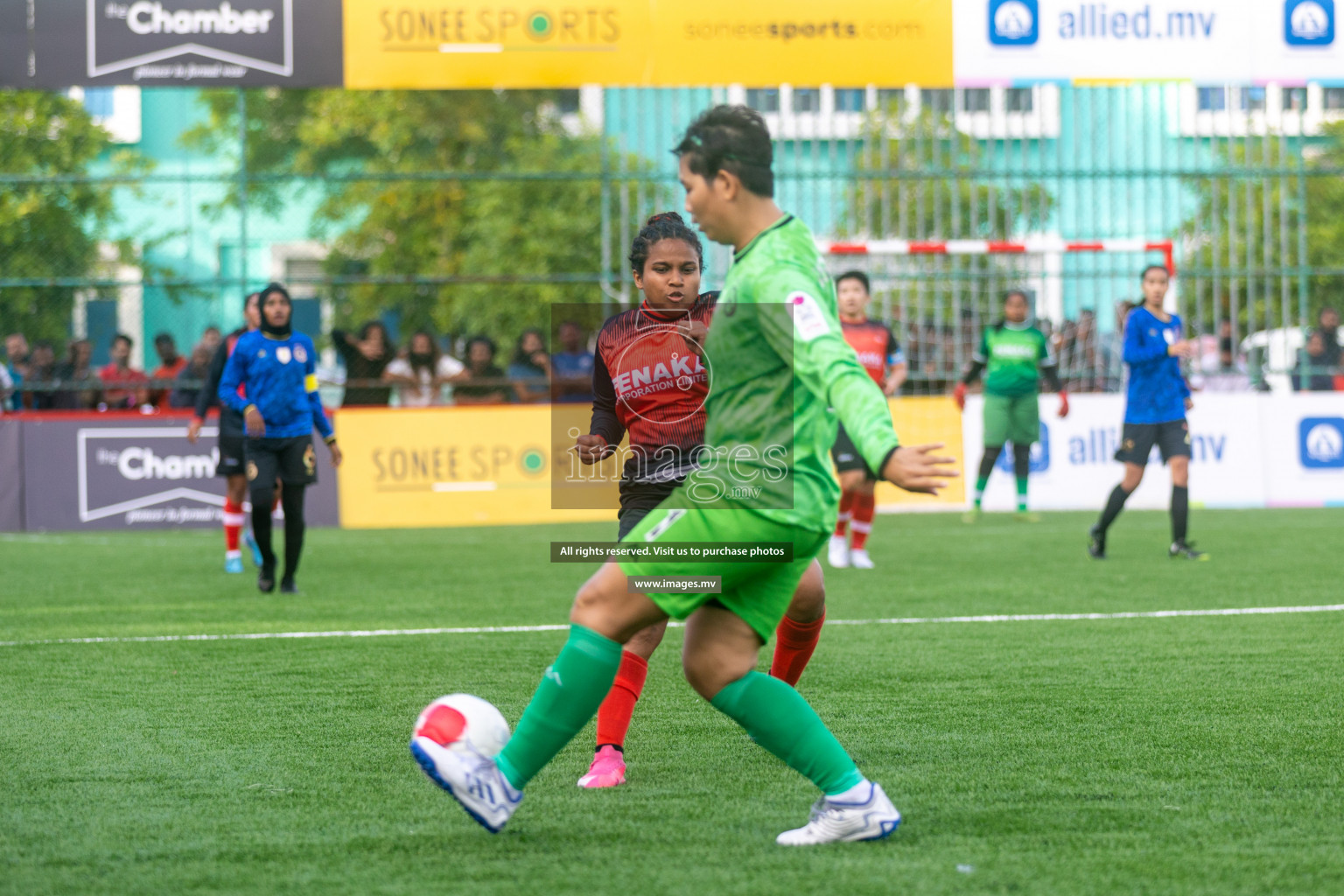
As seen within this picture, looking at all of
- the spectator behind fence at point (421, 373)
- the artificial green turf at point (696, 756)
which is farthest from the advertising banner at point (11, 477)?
the artificial green turf at point (696, 756)

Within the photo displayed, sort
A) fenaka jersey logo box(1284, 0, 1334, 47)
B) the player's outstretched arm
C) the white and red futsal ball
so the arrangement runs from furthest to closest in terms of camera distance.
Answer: fenaka jersey logo box(1284, 0, 1334, 47) < the white and red futsal ball < the player's outstretched arm

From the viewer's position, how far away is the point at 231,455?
11680 mm

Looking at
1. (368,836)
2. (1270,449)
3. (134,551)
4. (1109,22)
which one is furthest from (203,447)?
(368,836)

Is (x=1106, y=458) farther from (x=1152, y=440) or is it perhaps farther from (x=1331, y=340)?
(x=1152, y=440)

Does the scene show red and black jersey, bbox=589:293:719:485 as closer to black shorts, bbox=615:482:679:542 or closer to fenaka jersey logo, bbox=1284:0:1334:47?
black shorts, bbox=615:482:679:542

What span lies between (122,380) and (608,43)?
6.35 m

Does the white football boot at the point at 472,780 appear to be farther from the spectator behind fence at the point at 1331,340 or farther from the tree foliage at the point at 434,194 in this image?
the tree foliage at the point at 434,194

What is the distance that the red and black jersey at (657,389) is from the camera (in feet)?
15.7

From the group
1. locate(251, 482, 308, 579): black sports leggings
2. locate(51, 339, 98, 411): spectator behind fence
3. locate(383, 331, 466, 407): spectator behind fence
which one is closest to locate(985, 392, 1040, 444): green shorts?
locate(383, 331, 466, 407): spectator behind fence

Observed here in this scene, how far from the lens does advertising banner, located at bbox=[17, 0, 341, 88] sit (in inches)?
584

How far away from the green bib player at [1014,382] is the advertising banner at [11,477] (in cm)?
Result: 937

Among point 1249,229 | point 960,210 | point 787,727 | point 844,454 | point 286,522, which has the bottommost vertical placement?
point 787,727

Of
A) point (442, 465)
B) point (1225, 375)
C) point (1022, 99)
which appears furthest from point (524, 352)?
point (1225, 375)

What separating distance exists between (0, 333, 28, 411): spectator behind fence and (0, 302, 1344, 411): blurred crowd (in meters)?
0.02
